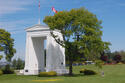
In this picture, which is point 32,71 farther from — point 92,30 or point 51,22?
point 92,30

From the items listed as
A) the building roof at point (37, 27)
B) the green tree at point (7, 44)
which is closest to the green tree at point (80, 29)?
the building roof at point (37, 27)

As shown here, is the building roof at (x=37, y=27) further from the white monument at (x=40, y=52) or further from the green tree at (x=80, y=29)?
the green tree at (x=80, y=29)

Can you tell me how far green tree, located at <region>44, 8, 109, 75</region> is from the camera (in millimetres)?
31766

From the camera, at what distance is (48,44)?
124 ft

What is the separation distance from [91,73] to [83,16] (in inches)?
397

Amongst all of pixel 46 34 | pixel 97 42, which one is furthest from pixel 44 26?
pixel 97 42

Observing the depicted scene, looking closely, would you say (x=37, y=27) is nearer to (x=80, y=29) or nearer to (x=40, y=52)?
(x=40, y=52)

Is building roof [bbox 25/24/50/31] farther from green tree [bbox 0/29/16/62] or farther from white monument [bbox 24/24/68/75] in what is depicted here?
green tree [bbox 0/29/16/62]

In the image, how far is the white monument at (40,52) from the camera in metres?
37.6

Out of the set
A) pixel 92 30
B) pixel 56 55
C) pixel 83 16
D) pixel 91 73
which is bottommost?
pixel 91 73

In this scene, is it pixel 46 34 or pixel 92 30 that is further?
pixel 46 34

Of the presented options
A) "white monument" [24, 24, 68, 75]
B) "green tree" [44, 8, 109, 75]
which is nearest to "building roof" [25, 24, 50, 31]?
"white monument" [24, 24, 68, 75]

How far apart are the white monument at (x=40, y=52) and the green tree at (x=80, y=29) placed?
4689 mm

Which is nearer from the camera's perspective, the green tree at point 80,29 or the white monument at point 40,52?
the green tree at point 80,29
